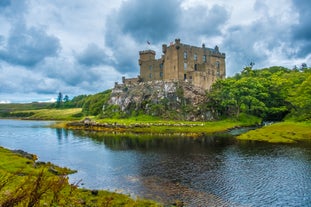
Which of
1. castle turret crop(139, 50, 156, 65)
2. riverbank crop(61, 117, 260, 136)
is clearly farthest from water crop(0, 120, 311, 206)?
castle turret crop(139, 50, 156, 65)

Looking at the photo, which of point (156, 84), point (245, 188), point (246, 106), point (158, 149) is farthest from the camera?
point (156, 84)

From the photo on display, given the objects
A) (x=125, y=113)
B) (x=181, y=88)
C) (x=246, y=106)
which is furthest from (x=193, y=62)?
(x=125, y=113)

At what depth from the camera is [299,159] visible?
149ft

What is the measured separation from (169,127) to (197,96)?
23.8m

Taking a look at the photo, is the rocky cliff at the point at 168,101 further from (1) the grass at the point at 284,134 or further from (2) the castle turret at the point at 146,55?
(1) the grass at the point at 284,134

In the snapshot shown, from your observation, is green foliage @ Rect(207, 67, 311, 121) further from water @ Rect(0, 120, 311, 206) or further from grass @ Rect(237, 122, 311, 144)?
water @ Rect(0, 120, 311, 206)

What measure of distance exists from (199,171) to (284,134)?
41.6m

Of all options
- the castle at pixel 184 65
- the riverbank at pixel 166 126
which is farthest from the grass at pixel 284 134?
the castle at pixel 184 65

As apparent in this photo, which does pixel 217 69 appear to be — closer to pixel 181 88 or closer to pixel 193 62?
pixel 193 62

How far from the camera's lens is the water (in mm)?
29891

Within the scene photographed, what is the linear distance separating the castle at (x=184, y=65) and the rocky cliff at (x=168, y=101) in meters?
3.59

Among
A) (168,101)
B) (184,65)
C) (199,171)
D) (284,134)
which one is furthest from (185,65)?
(199,171)

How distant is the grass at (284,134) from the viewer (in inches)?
2638

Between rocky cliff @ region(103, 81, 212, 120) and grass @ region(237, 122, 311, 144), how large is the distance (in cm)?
3263
